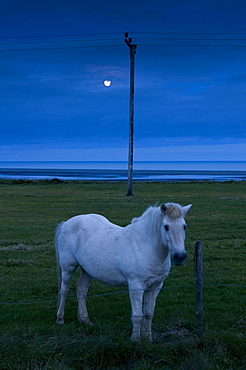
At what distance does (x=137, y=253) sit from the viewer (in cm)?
582

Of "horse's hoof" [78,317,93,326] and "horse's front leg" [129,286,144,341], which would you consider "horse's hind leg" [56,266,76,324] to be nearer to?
"horse's hoof" [78,317,93,326]

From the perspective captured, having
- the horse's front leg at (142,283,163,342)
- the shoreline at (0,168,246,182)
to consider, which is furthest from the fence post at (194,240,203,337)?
the shoreline at (0,168,246,182)

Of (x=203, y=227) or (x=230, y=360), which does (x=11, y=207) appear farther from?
(x=230, y=360)

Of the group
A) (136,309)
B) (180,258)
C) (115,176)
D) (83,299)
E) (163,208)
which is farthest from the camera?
(115,176)

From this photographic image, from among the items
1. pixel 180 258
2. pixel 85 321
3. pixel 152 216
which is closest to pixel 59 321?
pixel 85 321

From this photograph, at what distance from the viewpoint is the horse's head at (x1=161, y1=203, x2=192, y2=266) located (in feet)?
16.7

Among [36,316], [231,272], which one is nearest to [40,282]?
[36,316]

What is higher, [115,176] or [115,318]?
[115,176]

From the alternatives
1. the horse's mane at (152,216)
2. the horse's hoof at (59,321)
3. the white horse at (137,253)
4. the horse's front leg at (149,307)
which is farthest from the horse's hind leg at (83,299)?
the horse's mane at (152,216)

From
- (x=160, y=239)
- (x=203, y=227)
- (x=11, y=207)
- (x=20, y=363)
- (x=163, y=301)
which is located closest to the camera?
(x=20, y=363)

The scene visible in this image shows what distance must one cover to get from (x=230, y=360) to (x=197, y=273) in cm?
134

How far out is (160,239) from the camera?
5723mm

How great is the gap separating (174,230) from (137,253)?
2.87 ft

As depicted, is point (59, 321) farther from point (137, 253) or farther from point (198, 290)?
point (198, 290)
